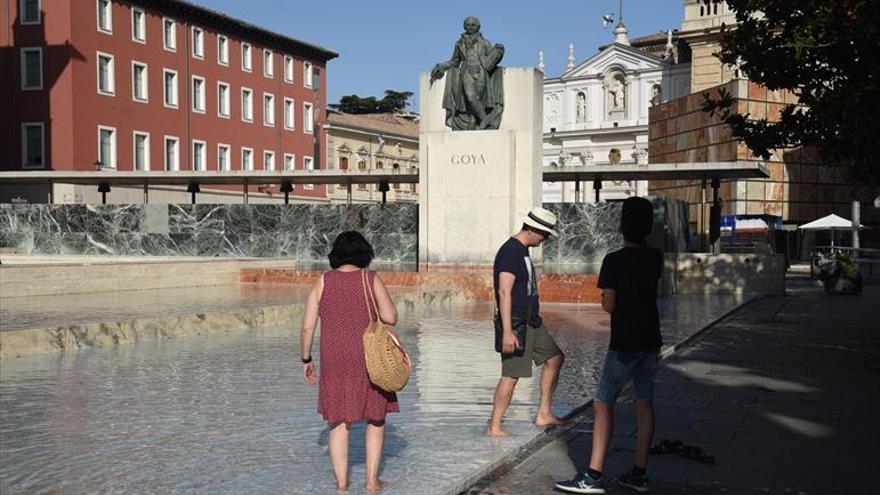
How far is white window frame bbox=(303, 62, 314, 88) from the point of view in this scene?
68.8 metres

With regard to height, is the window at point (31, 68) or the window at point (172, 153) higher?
the window at point (31, 68)

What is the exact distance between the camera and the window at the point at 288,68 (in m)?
66.6

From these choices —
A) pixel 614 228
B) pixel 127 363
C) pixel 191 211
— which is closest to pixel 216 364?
pixel 127 363

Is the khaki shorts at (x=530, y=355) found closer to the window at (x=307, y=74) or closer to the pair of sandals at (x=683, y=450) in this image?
the pair of sandals at (x=683, y=450)

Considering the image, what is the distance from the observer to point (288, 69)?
67000mm

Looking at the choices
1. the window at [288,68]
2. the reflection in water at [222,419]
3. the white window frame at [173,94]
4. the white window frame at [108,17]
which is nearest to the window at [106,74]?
the white window frame at [108,17]

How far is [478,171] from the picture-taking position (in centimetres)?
2142

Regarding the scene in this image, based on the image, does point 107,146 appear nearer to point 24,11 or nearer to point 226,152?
point 24,11

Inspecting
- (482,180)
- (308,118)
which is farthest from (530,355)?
(308,118)

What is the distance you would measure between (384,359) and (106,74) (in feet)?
162

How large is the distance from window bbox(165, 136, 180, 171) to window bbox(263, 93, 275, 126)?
9072mm

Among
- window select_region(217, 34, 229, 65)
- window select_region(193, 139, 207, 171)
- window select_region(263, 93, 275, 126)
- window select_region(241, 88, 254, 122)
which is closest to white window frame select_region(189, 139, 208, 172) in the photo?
window select_region(193, 139, 207, 171)

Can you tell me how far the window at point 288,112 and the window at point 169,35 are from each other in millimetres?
11446

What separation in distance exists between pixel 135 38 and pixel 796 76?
46090 mm
